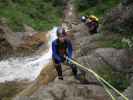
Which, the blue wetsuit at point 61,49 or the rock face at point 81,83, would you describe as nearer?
the rock face at point 81,83

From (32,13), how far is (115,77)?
31158mm

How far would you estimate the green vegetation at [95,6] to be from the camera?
37.0 metres

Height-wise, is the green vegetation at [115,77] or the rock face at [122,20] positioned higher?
the rock face at [122,20]

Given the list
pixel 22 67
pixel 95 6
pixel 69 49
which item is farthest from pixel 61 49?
pixel 95 6

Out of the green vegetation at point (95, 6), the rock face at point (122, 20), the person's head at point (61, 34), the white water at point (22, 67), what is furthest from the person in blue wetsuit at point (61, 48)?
the green vegetation at point (95, 6)

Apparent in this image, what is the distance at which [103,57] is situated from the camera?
47.6 feet

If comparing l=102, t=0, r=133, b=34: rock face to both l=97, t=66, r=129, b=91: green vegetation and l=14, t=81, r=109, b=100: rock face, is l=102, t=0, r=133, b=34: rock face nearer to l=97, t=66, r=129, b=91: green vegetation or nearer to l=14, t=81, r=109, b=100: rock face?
l=97, t=66, r=129, b=91: green vegetation

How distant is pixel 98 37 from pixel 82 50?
5.93 ft

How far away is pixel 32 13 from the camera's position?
43.0 metres

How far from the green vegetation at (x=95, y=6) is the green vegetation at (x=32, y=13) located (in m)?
3.26

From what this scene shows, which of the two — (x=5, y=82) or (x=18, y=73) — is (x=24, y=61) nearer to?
(x=18, y=73)

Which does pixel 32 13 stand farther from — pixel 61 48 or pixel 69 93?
pixel 69 93

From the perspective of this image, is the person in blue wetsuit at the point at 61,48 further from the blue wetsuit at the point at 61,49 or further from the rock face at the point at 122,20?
the rock face at the point at 122,20

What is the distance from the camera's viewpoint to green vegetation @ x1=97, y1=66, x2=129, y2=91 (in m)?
12.1
